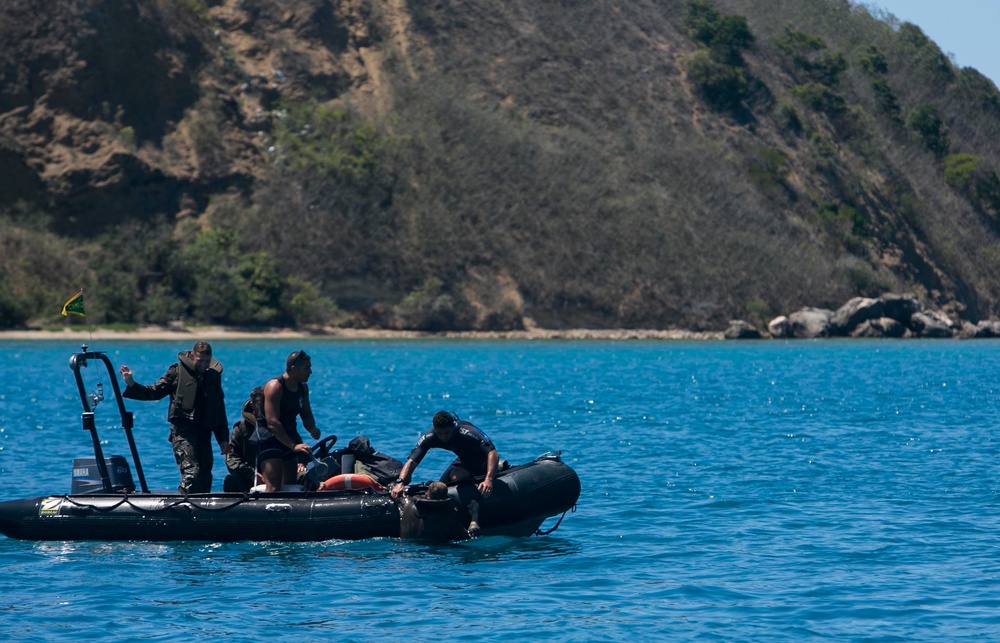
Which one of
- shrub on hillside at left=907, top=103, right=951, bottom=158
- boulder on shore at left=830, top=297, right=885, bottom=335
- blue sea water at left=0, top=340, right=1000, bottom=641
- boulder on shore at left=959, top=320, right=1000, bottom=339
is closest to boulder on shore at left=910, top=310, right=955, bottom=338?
boulder on shore at left=959, top=320, right=1000, bottom=339

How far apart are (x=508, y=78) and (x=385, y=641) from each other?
2489 inches

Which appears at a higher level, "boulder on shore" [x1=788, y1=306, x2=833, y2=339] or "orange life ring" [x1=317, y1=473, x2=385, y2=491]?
"orange life ring" [x1=317, y1=473, x2=385, y2=491]

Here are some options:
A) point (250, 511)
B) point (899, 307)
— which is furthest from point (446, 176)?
point (250, 511)

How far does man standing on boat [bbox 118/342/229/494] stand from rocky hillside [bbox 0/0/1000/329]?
39.2 metres

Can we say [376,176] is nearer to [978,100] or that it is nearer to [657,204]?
[657,204]

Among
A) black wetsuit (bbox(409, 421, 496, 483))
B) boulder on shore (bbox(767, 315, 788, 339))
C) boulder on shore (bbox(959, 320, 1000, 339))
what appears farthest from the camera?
boulder on shore (bbox(959, 320, 1000, 339))

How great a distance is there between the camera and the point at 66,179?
5666cm

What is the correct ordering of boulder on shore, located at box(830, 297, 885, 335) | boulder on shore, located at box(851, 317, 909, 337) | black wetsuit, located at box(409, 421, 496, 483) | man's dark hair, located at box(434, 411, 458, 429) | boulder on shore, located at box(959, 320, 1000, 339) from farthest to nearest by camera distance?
boulder on shore, located at box(959, 320, 1000, 339) → boulder on shore, located at box(851, 317, 909, 337) → boulder on shore, located at box(830, 297, 885, 335) → black wetsuit, located at box(409, 421, 496, 483) → man's dark hair, located at box(434, 411, 458, 429)

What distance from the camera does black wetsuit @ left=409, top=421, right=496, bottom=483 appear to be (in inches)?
473

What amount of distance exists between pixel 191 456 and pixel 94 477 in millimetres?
1110

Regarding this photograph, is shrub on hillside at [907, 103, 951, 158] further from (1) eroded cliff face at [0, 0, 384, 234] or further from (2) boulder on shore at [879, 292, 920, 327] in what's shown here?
(1) eroded cliff face at [0, 0, 384, 234]

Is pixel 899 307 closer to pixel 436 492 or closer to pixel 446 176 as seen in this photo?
pixel 446 176

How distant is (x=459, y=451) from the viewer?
12.4 meters

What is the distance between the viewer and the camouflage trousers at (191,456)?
41.1ft
